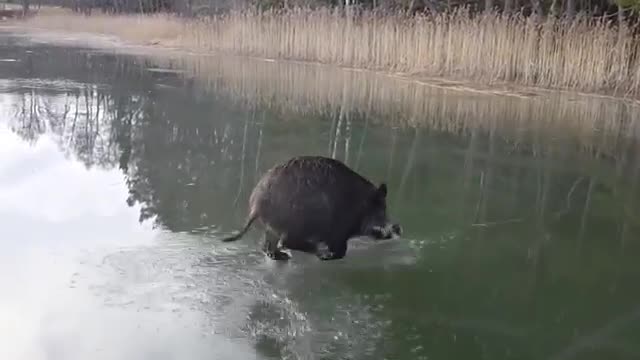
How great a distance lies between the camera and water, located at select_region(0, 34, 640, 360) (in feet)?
15.4

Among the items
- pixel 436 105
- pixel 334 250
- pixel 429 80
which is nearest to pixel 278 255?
pixel 334 250

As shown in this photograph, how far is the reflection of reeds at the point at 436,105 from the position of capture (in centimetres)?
1245

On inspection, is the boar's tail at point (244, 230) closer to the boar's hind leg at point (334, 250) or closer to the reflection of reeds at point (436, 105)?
the boar's hind leg at point (334, 250)

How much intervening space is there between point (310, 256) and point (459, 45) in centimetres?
1388

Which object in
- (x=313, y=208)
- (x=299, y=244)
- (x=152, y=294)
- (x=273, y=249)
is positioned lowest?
(x=152, y=294)

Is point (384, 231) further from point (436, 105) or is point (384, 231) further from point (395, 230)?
point (436, 105)

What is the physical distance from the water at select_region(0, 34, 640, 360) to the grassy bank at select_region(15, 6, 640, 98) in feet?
10.4

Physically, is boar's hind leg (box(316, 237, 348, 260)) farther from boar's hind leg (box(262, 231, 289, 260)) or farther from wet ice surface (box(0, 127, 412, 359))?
boar's hind leg (box(262, 231, 289, 260))

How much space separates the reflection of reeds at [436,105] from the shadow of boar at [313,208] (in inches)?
236

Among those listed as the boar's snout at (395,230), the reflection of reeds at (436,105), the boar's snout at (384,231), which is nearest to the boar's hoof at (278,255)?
the boar's snout at (384,231)

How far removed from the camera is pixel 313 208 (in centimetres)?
560

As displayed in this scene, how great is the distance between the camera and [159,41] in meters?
32.1

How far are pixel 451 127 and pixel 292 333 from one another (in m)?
8.29

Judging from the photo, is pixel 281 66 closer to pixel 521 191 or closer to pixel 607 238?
pixel 521 191
